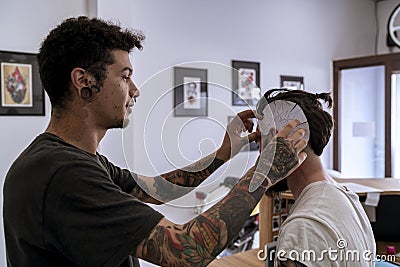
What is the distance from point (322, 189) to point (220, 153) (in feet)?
1.36

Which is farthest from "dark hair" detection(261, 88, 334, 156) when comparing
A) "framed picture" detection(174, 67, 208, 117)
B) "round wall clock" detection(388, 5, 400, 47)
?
"round wall clock" detection(388, 5, 400, 47)

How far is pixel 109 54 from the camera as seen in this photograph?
40.9 inches

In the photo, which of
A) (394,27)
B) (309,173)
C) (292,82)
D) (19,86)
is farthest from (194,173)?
(394,27)

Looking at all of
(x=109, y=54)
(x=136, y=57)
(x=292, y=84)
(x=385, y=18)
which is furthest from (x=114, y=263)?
(x=385, y=18)

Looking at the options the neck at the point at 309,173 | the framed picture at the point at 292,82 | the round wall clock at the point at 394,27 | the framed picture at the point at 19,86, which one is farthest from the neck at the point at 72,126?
the round wall clock at the point at 394,27

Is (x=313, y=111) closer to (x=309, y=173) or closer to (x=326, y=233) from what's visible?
(x=309, y=173)

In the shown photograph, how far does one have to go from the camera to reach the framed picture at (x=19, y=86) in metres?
2.71

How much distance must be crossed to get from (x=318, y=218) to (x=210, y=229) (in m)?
0.31

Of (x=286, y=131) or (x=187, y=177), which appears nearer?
(x=286, y=131)

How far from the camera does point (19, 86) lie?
2768mm

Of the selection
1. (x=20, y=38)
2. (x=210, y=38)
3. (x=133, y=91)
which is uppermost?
(x=210, y=38)

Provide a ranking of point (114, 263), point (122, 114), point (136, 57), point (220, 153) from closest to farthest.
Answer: point (114, 263)
point (122, 114)
point (220, 153)
point (136, 57)

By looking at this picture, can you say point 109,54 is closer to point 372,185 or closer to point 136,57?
point 372,185

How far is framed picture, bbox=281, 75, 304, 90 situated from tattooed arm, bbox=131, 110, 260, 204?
10.2 feet
